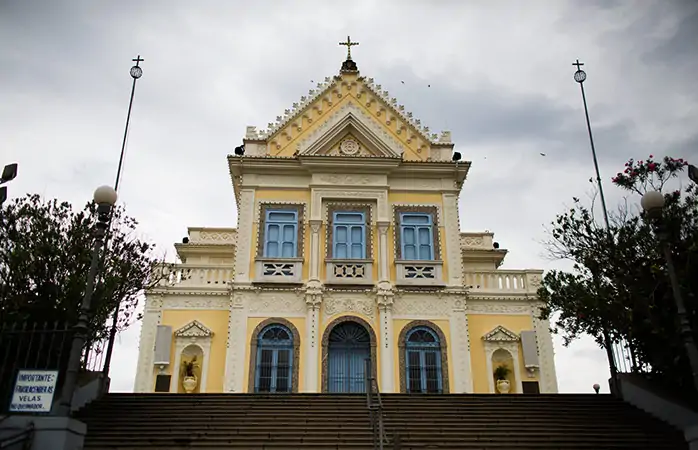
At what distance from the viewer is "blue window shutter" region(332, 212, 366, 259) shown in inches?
961

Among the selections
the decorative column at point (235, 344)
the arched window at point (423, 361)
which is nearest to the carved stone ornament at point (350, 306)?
the arched window at point (423, 361)

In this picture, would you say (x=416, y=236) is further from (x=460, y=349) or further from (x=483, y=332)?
(x=460, y=349)

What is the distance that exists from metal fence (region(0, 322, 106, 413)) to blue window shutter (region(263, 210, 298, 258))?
30.7ft

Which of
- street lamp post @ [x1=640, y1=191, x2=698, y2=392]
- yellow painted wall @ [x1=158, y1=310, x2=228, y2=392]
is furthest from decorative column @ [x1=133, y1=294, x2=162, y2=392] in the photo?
street lamp post @ [x1=640, y1=191, x2=698, y2=392]

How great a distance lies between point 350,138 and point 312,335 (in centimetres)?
820

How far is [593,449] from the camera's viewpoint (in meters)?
13.5

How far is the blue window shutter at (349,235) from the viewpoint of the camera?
24.4 m

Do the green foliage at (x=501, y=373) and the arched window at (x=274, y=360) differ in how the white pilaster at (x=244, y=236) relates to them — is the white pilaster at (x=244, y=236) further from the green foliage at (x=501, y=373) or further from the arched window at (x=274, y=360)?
the green foliage at (x=501, y=373)

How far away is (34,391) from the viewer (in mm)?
11594

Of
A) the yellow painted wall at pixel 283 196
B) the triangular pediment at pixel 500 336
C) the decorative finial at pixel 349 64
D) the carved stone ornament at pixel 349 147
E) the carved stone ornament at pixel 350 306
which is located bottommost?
the triangular pediment at pixel 500 336

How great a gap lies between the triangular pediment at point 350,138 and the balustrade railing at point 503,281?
5594 mm

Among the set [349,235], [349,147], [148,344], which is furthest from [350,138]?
[148,344]

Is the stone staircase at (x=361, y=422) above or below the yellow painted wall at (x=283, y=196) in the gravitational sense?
below

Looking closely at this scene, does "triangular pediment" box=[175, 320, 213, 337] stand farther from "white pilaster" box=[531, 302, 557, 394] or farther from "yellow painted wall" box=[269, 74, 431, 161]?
"white pilaster" box=[531, 302, 557, 394]
